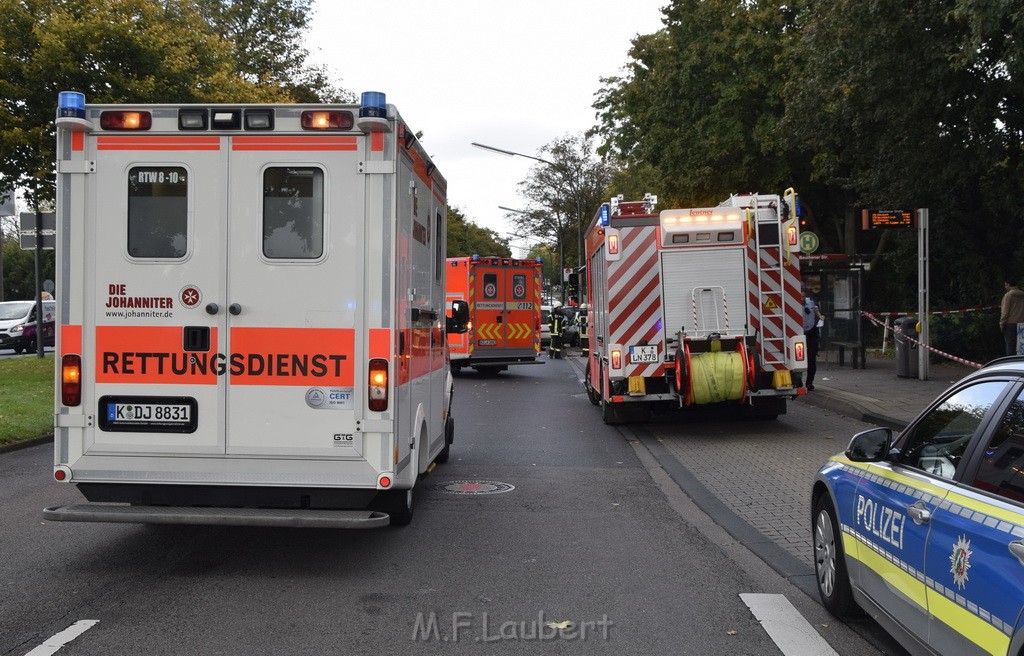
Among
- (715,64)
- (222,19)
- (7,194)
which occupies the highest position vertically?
(222,19)

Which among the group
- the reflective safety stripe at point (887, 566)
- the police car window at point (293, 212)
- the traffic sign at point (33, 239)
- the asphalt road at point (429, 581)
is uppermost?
the traffic sign at point (33, 239)

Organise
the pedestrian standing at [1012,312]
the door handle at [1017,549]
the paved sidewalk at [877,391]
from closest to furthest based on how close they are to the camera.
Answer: the door handle at [1017,549] < the paved sidewalk at [877,391] < the pedestrian standing at [1012,312]

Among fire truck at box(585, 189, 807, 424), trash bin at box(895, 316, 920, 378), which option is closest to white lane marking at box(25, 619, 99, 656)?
fire truck at box(585, 189, 807, 424)

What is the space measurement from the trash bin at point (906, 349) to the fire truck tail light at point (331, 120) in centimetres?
1512

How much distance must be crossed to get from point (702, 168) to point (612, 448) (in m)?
18.5

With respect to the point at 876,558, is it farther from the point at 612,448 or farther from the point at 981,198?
the point at 981,198

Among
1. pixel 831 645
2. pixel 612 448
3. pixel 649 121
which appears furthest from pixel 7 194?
pixel 831 645

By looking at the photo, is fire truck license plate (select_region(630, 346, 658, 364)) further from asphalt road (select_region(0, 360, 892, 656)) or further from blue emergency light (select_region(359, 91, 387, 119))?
blue emergency light (select_region(359, 91, 387, 119))

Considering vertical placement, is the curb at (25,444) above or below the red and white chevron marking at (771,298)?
below

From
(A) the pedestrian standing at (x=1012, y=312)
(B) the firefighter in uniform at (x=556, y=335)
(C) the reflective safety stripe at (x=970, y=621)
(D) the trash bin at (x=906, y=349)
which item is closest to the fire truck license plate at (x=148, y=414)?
(C) the reflective safety stripe at (x=970, y=621)

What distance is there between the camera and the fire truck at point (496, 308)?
2355 centimetres

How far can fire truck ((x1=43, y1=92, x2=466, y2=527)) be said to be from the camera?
600 cm

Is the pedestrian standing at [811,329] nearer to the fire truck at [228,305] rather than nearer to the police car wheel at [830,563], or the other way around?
the police car wheel at [830,563]

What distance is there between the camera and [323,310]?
601 cm
